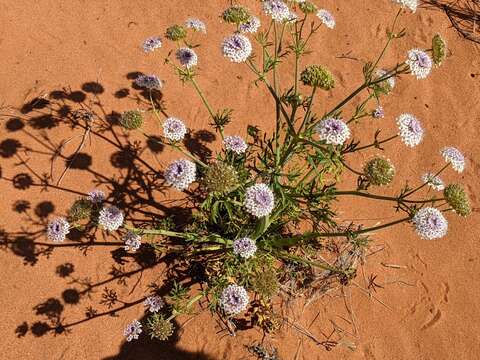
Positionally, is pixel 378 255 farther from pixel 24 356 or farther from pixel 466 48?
pixel 466 48

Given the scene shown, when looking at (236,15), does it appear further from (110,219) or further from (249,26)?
(110,219)

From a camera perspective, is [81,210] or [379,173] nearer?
[379,173]

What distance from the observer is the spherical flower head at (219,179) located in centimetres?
401

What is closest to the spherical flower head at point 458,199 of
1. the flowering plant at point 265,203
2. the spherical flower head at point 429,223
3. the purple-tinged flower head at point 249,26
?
the flowering plant at point 265,203

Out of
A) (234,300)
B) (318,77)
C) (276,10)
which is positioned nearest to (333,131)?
(318,77)

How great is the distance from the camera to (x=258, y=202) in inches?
159

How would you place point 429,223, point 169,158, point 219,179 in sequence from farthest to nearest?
point 169,158 → point 219,179 → point 429,223

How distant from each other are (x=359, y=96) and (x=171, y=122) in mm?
4372

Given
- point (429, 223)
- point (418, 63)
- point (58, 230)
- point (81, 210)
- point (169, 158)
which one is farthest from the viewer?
point (169, 158)

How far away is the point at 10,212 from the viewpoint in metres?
5.55

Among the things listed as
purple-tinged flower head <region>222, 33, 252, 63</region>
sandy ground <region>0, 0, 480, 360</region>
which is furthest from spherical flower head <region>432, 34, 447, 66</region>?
sandy ground <region>0, 0, 480, 360</region>

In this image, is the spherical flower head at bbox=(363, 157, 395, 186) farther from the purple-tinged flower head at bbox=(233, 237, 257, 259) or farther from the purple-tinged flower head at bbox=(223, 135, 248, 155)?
the purple-tinged flower head at bbox=(223, 135, 248, 155)

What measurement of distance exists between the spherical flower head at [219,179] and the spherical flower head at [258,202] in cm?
21

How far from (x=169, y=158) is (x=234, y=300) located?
9.53ft
